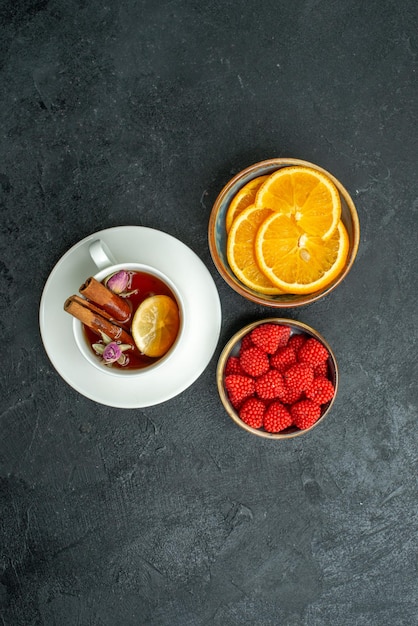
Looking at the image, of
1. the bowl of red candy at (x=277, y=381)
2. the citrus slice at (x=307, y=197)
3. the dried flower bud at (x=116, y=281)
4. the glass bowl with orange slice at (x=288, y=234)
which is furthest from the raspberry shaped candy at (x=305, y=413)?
the dried flower bud at (x=116, y=281)

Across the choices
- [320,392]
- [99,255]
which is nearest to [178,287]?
[99,255]

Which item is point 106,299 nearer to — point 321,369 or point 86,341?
point 86,341

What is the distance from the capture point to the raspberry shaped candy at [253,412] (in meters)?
1.38

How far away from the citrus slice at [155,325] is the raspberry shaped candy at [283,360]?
9.9 inches

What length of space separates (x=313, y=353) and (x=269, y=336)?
11cm

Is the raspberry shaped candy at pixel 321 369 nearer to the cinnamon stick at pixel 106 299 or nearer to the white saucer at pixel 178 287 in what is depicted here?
the white saucer at pixel 178 287

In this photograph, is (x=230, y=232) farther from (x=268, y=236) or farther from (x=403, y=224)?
(x=403, y=224)

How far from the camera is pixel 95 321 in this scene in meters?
1.22

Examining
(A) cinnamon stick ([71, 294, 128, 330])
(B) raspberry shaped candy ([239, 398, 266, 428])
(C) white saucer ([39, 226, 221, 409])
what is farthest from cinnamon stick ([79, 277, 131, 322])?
(B) raspberry shaped candy ([239, 398, 266, 428])

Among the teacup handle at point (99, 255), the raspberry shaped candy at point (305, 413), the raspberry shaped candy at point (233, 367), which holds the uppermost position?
the teacup handle at point (99, 255)

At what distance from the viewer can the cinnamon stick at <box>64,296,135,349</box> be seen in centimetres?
118

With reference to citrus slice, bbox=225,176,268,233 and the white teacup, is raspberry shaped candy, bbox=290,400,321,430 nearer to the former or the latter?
the white teacup

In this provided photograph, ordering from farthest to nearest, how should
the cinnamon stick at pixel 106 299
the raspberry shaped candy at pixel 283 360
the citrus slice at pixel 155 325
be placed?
the raspberry shaped candy at pixel 283 360 → the citrus slice at pixel 155 325 → the cinnamon stick at pixel 106 299

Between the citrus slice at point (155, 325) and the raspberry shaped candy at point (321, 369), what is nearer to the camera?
the citrus slice at point (155, 325)
